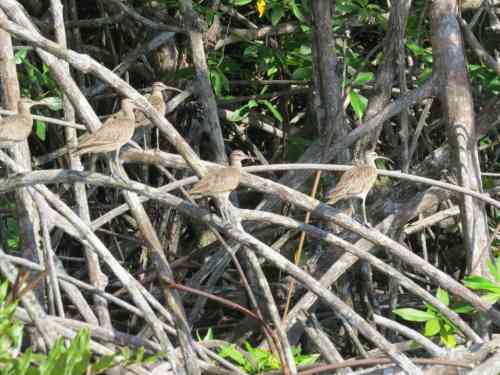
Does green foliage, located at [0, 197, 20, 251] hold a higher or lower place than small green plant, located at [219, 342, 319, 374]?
higher

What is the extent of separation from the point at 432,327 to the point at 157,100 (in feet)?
7.58

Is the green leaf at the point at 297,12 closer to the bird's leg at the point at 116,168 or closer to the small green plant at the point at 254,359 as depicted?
the bird's leg at the point at 116,168

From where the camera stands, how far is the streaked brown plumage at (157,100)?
6102 millimetres

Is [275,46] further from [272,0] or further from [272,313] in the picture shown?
[272,313]

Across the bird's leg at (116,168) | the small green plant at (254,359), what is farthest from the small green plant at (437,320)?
the bird's leg at (116,168)

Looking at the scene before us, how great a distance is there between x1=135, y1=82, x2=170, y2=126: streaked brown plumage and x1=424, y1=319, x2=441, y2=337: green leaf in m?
2.06

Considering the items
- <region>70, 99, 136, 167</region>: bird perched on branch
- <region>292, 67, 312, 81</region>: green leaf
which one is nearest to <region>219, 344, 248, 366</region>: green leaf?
<region>70, 99, 136, 167</region>: bird perched on branch

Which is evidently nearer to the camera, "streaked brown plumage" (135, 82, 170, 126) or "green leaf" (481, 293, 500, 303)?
"green leaf" (481, 293, 500, 303)

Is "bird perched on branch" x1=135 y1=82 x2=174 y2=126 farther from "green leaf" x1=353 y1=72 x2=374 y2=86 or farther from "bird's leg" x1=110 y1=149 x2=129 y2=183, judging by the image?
"green leaf" x1=353 y1=72 x2=374 y2=86

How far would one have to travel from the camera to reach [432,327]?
15.6 feet

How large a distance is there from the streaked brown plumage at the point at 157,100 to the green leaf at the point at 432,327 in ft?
6.77

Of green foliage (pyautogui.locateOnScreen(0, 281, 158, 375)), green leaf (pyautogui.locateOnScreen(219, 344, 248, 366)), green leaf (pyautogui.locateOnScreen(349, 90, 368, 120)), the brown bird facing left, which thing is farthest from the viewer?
green leaf (pyautogui.locateOnScreen(349, 90, 368, 120))

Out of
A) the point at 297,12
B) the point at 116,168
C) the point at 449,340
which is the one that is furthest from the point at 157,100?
the point at 449,340

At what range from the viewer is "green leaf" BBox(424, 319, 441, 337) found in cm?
474
